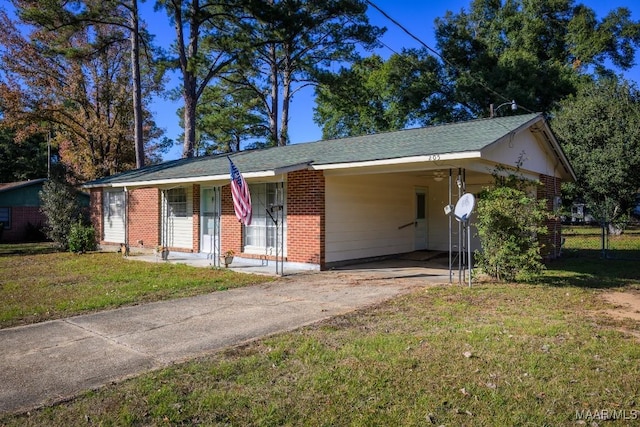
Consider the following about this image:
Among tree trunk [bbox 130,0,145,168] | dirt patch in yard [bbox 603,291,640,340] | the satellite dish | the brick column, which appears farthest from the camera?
tree trunk [bbox 130,0,145,168]

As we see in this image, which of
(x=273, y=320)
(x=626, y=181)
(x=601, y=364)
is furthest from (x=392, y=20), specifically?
(x=626, y=181)

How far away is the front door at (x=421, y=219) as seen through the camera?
15.0m

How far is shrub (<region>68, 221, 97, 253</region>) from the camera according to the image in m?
16.4

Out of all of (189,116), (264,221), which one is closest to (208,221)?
(264,221)

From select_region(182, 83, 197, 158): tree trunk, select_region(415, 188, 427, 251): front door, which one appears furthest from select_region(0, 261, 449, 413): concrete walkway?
select_region(182, 83, 197, 158): tree trunk

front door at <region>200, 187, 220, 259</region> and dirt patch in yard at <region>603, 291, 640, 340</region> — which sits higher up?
front door at <region>200, 187, 220, 259</region>

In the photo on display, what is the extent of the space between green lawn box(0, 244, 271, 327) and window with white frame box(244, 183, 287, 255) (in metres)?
1.72

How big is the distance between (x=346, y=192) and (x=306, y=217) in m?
1.36

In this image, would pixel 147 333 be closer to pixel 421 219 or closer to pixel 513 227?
pixel 513 227

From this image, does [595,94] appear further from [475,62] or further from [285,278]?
[285,278]

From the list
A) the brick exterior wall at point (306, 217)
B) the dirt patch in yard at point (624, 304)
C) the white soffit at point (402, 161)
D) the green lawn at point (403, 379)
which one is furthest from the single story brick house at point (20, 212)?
the dirt patch in yard at point (624, 304)

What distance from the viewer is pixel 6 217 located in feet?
82.7

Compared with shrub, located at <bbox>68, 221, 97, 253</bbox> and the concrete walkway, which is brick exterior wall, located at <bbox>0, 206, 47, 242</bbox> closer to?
shrub, located at <bbox>68, 221, 97, 253</bbox>
